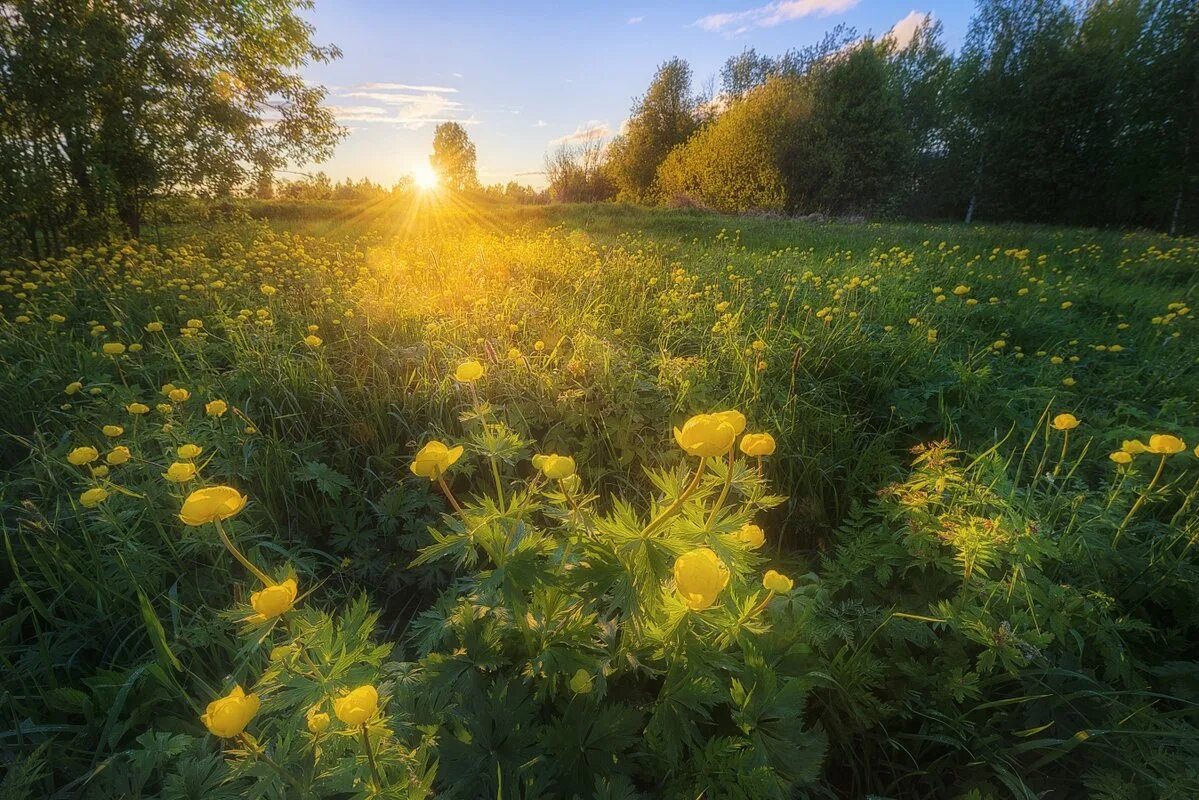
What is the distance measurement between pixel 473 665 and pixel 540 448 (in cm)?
118

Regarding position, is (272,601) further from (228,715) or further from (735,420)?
(735,420)

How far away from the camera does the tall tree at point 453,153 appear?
42.8m

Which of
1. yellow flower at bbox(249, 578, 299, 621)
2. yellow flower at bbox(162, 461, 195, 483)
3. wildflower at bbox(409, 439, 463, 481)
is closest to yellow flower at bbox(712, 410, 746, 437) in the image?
wildflower at bbox(409, 439, 463, 481)

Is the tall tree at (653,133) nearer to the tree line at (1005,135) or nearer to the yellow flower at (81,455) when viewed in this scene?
the tree line at (1005,135)

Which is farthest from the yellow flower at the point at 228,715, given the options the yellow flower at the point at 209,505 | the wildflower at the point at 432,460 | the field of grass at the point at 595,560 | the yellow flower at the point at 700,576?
the yellow flower at the point at 700,576

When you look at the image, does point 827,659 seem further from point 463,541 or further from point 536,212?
point 536,212

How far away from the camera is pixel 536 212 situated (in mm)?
14812

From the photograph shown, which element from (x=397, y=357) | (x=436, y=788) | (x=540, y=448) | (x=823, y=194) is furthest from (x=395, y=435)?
(x=823, y=194)

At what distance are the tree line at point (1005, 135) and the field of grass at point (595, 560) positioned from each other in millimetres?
19756

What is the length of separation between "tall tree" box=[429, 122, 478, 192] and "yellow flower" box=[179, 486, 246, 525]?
45975mm

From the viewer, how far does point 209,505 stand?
0.87m

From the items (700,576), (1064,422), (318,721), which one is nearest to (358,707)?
(318,721)

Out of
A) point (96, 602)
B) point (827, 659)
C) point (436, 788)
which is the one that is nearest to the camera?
point (436, 788)

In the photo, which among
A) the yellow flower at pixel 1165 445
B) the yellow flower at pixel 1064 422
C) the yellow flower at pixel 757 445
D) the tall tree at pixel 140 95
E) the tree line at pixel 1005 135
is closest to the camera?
the yellow flower at pixel 757 445
